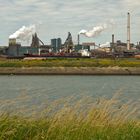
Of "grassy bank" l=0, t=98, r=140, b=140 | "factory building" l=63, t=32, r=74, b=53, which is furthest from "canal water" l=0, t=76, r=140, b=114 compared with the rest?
"factory building" l=63, t=32, r=74, b=53

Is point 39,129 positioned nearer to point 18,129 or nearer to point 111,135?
point 18,129

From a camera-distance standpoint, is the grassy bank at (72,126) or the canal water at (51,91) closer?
the grassy bank at (72,126)

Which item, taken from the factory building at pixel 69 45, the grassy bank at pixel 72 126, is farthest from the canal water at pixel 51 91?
the factory building at pixel 69 45

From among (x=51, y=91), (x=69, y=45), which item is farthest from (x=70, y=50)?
(x=51, y=91)

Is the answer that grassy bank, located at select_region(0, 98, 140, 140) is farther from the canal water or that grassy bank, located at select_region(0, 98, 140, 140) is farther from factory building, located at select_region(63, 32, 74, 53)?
factory building, located at select_region(63, 32, 74, 53)

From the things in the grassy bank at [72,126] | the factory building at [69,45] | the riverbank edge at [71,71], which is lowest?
the riverbank edge at [71,71]

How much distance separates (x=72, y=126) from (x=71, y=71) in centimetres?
8061

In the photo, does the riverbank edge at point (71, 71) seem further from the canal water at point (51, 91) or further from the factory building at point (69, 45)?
the factory building at point (69, 45)

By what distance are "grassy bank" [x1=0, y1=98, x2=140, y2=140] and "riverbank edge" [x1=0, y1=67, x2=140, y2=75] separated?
79.1m

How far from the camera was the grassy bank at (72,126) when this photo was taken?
718 centimetres

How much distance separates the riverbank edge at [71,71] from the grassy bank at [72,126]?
3112 inches

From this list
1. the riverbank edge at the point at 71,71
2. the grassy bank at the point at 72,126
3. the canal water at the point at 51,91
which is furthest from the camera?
the riverbank edge at the point at 71,71

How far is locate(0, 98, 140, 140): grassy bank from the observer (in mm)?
7180

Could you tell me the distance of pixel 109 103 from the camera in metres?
7.99
